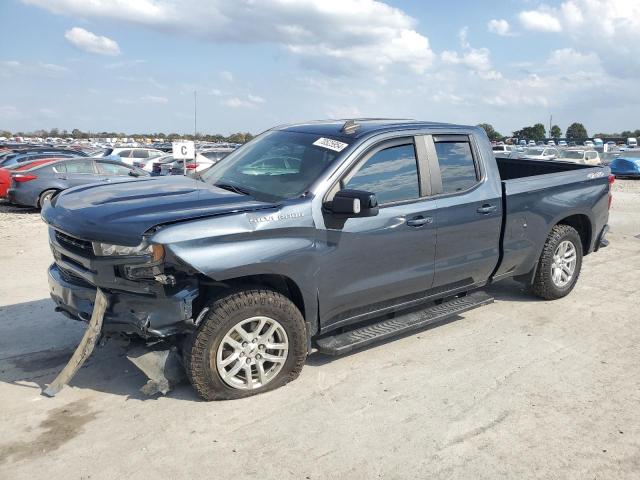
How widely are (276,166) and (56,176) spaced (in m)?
11.4

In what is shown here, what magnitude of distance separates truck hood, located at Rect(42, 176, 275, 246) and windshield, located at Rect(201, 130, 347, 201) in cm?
22

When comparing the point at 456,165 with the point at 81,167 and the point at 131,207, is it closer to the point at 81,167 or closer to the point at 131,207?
the point at 131,207

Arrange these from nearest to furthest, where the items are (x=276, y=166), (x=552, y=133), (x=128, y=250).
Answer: (x=128, y=250) < (x=276, y=166) < (x=552, y=133)

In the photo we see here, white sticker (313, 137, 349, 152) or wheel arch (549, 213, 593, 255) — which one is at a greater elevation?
white sticker (313, 137, 349, 152)

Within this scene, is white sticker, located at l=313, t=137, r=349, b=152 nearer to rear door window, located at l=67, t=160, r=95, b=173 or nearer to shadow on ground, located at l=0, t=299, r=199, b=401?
shadow on ground, located at l=0, t=299, r=199, b=401

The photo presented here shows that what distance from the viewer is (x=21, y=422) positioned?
344 centimetres

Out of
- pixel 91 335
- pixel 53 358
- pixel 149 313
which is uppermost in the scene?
pixel 149 313

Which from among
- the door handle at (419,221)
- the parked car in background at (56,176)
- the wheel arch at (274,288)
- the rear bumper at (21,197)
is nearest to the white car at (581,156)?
the parked car in background at (56,176)

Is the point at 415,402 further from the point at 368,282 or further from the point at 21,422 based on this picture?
the point at 21,422

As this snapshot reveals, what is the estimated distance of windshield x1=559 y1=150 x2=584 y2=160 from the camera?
2663 cm

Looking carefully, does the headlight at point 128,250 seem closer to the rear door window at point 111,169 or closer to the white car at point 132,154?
the rear door window at point 111,169

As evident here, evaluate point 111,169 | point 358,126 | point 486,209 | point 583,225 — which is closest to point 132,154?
point 111,169

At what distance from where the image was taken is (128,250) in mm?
3371

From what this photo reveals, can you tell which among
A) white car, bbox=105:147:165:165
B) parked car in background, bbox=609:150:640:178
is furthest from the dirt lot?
parked car in background, bbox=609:150:640:178
